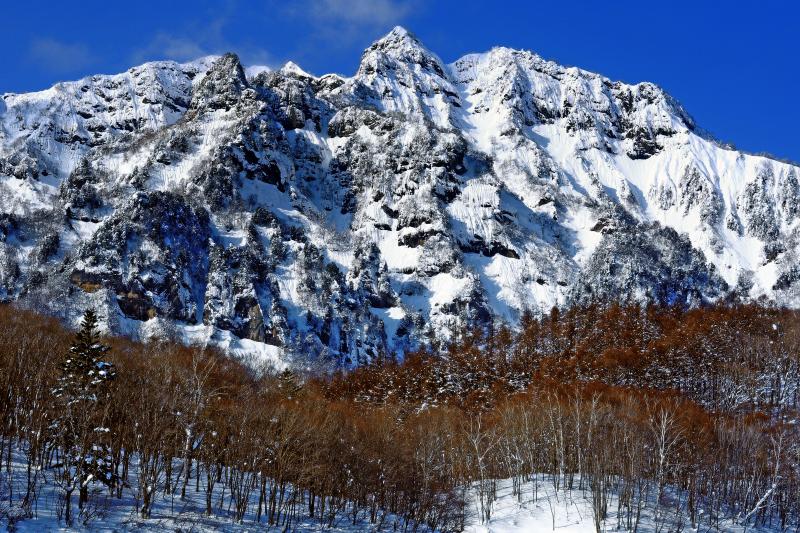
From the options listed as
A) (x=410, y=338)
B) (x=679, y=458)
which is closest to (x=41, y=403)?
(x=679, y=458)

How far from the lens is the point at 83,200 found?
166 m

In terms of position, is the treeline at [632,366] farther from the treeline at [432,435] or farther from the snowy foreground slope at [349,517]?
the snowy foreground slope at [349,517]

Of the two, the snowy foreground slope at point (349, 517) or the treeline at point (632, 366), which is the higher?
the treeline at point (632, 366)

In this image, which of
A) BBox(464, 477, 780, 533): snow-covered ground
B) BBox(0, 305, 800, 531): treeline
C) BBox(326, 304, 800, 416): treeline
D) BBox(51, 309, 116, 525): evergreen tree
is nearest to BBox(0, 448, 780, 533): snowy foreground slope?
BBox(464, 477, 780, 533): snow-covered ground

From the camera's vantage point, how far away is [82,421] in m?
31.3

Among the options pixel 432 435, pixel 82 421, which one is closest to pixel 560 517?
pixel 432 435

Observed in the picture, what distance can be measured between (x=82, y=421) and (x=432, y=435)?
3384 cm

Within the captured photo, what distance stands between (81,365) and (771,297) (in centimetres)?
20383

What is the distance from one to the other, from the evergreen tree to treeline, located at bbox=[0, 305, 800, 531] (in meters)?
0.25

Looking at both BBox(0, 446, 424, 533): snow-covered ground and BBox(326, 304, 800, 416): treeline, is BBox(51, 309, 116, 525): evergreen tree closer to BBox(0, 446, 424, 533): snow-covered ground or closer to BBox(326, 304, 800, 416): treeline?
BBox(0, 446, 424, 533): snow-covered ground

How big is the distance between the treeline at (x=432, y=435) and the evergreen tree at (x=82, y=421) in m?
0.25

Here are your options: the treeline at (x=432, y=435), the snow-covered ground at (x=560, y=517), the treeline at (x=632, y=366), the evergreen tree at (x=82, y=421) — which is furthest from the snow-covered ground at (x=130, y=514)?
the treeline at (x=632, y=366)

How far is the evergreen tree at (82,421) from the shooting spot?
98.8ft

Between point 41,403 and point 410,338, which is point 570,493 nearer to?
point 41,403
